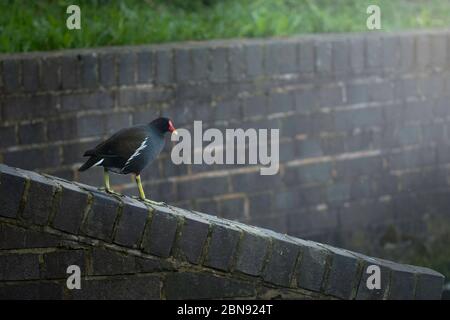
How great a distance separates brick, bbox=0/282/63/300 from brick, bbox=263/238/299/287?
0.85 m

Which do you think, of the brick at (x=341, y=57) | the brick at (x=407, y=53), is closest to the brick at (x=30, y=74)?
the brick at (x=341, y=57)

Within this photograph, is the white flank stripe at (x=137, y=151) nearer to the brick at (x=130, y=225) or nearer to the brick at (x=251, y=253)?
the brick at (x=130, y=225)

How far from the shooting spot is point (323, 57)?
898cm

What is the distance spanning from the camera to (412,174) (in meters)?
9.66

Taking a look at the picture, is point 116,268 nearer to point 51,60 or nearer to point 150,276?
point 150,276

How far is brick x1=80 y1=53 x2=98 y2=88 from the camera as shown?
25.7 ft

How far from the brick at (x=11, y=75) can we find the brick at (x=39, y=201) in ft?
11.6

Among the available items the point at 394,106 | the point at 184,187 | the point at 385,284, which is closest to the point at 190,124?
the point at 184,187

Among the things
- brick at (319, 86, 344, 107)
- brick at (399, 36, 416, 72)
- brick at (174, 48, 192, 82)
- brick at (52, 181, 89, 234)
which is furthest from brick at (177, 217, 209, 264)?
brick at (399, 36, 416, 72)

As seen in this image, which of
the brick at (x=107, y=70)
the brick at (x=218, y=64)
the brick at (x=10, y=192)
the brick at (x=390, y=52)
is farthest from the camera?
the brick at (x=390, y=52)

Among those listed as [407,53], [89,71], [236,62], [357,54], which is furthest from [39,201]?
[407,53]

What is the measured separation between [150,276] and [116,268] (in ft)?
0.47

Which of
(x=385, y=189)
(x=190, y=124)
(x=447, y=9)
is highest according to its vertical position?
(x=447, y=9)

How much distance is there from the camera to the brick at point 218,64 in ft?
27.7
